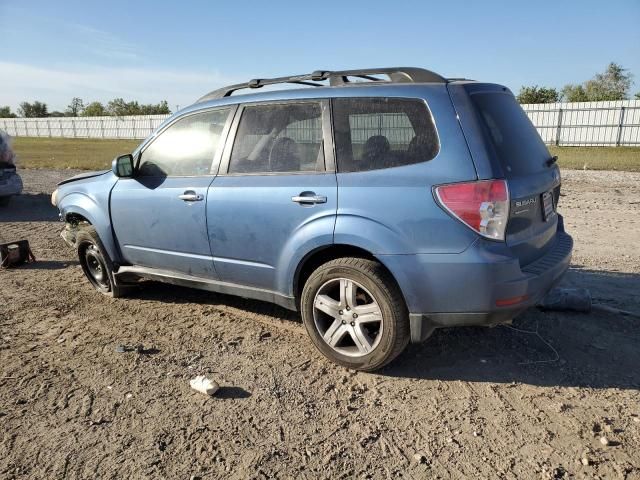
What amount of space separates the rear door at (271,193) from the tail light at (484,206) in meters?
0.84

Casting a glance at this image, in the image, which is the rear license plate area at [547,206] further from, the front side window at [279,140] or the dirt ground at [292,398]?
the front side window at [279,140]

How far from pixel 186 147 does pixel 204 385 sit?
2064 mm

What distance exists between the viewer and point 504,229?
9.82 feet

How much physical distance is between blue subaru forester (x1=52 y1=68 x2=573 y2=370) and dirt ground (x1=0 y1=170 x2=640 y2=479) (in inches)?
15.4

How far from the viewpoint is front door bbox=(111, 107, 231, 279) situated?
416 cm

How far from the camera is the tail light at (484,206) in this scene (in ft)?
9.72

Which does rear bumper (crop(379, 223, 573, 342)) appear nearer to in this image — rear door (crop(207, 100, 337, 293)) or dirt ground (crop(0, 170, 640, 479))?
dirt ground (crop(0, 170, 640, 479))

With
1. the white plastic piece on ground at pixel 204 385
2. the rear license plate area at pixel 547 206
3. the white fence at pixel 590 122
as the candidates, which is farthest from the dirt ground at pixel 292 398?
the white fence at pixel 590 122

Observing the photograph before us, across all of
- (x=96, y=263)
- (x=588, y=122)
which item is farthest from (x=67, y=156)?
(x=588, y=122)

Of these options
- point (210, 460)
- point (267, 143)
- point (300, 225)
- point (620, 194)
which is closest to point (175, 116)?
point (267, 143)

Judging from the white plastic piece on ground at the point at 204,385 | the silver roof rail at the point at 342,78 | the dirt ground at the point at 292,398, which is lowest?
the dirt ground at the point at 292,398

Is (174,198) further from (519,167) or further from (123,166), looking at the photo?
(519,167)

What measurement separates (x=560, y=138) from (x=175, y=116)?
30695 mm

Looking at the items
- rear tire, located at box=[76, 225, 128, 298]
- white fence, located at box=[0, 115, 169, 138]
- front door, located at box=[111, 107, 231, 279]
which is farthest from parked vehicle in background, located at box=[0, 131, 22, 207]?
white fence, located at box=[0, 115, 169, 138]
